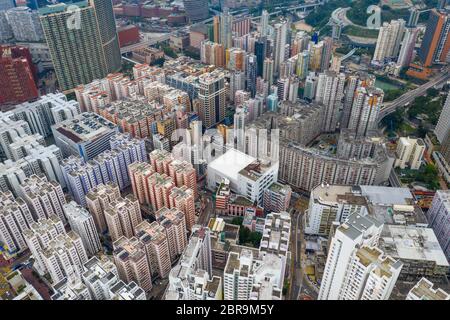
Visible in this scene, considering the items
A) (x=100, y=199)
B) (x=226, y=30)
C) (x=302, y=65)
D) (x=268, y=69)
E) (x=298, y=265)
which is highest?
(x=226, y=30)

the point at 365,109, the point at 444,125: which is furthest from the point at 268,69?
the point at 444,125

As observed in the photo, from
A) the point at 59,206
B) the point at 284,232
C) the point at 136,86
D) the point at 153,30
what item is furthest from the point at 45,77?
the point at 284,232

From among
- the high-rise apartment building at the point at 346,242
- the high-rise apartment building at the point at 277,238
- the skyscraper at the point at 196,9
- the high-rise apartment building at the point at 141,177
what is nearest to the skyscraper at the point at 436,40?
the skyscraper at the point at 196,9

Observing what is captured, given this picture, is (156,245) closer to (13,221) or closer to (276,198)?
(276,198)

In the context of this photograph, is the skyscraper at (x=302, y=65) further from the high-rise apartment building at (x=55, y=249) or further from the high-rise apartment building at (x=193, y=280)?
the high-rise apartment building at (x=55, y=249)

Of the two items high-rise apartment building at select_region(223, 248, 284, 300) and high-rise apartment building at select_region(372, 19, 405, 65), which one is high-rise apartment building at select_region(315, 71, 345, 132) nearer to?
high-rise apartment building at select_region(372, 19, 405, 65)

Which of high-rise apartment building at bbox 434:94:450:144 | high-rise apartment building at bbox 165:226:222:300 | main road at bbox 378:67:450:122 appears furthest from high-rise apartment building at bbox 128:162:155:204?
high-rise apartment building at bbox 434:94:450:144

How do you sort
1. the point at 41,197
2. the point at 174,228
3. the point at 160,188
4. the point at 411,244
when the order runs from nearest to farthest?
the point at 411,244
the point at 174,228
the point at 41,197
the point at 160,188
